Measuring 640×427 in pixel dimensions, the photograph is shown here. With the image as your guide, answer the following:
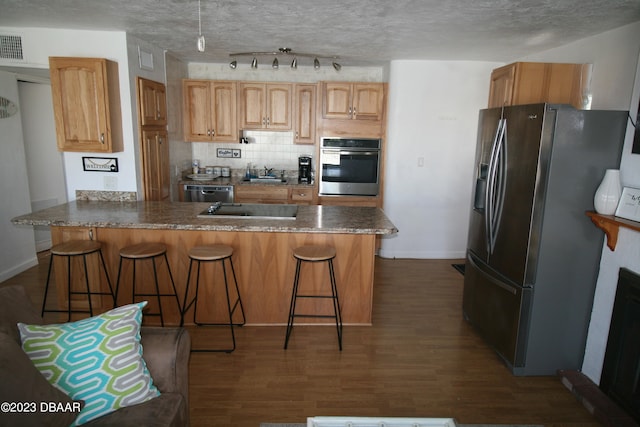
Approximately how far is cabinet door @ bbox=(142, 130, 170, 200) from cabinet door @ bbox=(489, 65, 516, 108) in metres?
3.39

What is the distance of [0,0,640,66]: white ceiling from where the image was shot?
2.68 meters

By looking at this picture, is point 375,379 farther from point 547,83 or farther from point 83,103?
point 83,103

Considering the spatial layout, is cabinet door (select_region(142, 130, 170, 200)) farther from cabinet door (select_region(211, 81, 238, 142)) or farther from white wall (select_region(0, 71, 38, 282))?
white wall (select_region(0, 71, 38, 282))

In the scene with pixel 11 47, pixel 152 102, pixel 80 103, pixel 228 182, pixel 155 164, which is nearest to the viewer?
pixel 80 103

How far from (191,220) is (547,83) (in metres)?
3.12

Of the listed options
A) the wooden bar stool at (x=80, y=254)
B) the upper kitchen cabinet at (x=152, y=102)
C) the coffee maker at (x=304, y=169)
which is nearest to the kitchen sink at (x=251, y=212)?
the wooden bar stool at (x=80, y=254)

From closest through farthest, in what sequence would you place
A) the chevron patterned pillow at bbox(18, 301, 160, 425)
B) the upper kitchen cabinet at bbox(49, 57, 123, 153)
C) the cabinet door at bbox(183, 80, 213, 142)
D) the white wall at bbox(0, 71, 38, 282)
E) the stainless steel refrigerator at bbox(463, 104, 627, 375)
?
the chevron patterned pillow at bbox(18, 301, 160, 425)
the stainless steel refrigerator at bbox(463, 104, 627, 375)
the upper kitchen cabinet at bbox(49, 57, 123, 153)
the white wall at bbox(0, 71, 38, 282)
the cabinet door at bbox(183, 80, 213, 142)

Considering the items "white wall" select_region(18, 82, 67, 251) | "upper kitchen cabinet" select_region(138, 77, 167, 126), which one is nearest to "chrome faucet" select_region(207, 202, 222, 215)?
"upper kitchen cabinet" select_region(138, 77, 167, 126)

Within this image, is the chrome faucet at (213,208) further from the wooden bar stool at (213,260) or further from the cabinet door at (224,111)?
the cabinet door at (224,111)

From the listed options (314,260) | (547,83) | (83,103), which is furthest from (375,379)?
(83,103)

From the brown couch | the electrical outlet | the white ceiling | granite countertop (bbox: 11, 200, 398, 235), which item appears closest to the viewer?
the brown couch

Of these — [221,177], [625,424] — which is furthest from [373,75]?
[625,424]

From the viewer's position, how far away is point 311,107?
5234mm

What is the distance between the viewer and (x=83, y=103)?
348 cm
